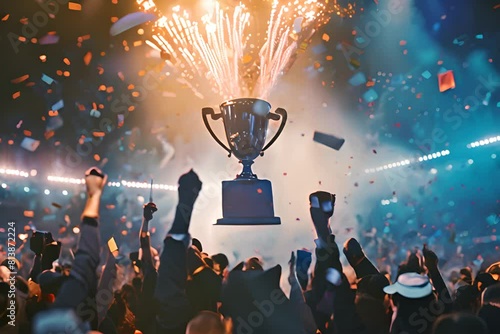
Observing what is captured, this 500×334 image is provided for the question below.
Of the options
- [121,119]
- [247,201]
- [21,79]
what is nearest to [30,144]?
[121,119]

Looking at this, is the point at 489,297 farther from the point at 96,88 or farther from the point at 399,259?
the point at 96,88

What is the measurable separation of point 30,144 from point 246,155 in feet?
42.6

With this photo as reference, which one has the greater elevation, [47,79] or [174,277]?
[47,79]

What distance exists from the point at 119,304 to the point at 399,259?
9745 millimetres

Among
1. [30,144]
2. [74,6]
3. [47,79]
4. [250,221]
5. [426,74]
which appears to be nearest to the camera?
[250,221]

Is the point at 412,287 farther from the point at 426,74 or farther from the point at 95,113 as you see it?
the point at 95,113

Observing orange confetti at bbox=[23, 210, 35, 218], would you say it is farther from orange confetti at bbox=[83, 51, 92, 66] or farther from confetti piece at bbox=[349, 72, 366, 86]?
confetti piece at bbox=[349, 72, 366, 86]

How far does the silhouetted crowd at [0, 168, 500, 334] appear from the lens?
194 cm

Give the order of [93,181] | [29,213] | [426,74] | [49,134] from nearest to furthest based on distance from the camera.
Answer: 1. [93,181]
2. [426,74]
3. [49,134]
4. [29,213]

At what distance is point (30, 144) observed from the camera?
14.0 metres

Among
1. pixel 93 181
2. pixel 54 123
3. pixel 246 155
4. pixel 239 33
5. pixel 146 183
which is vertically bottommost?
pixel 93 181

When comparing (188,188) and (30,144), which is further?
(30,144)

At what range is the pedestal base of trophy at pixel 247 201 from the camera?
3.22 meters

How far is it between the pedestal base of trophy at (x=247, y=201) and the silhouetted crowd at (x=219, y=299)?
0.78 metres
